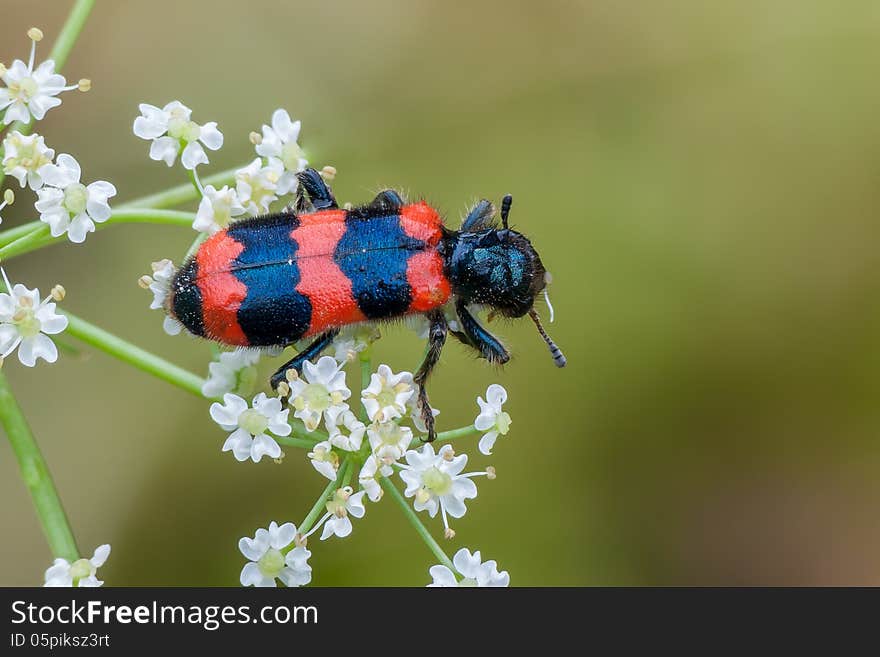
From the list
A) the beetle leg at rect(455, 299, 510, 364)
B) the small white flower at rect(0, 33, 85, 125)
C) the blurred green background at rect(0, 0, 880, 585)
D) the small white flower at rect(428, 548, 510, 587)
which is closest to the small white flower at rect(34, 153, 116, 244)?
the small white flower at rect(0, 33, 85, 125)

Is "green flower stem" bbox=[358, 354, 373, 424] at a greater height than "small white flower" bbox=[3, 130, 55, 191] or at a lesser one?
lesser

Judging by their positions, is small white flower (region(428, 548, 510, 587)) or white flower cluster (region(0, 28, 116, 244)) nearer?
white flower cluster (region(0, 28, 116, 244))

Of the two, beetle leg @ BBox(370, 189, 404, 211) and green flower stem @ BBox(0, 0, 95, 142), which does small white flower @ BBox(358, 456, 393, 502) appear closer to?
beetle leg @ BBox(370, 189, 404, 211)

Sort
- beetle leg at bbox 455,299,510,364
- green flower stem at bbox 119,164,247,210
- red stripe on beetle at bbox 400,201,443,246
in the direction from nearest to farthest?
green flower stem at bbox 119,164,247,210 < red stripe on beetle at bbox 400,201,443,246 < beetle leg at bbox 455,299,510,364

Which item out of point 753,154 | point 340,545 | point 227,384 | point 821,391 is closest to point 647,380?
point 821,391

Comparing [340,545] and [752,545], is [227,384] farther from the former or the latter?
[752,545]

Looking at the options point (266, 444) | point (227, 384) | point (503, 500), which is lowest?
point (266, 444)

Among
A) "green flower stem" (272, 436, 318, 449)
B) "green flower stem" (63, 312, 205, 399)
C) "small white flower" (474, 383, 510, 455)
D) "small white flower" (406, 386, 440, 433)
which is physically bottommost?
"green flower stem" (272, 436, 318, 449)

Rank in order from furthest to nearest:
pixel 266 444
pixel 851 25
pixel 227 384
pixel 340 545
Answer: pixel 851 25, pixel 340 545, pixel 227 384, pixel 266 444

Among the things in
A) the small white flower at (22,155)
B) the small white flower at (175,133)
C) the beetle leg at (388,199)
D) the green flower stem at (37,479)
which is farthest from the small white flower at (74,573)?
the beetle leg at (388,199)

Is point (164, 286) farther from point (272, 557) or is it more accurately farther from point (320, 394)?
point (272, 557)
